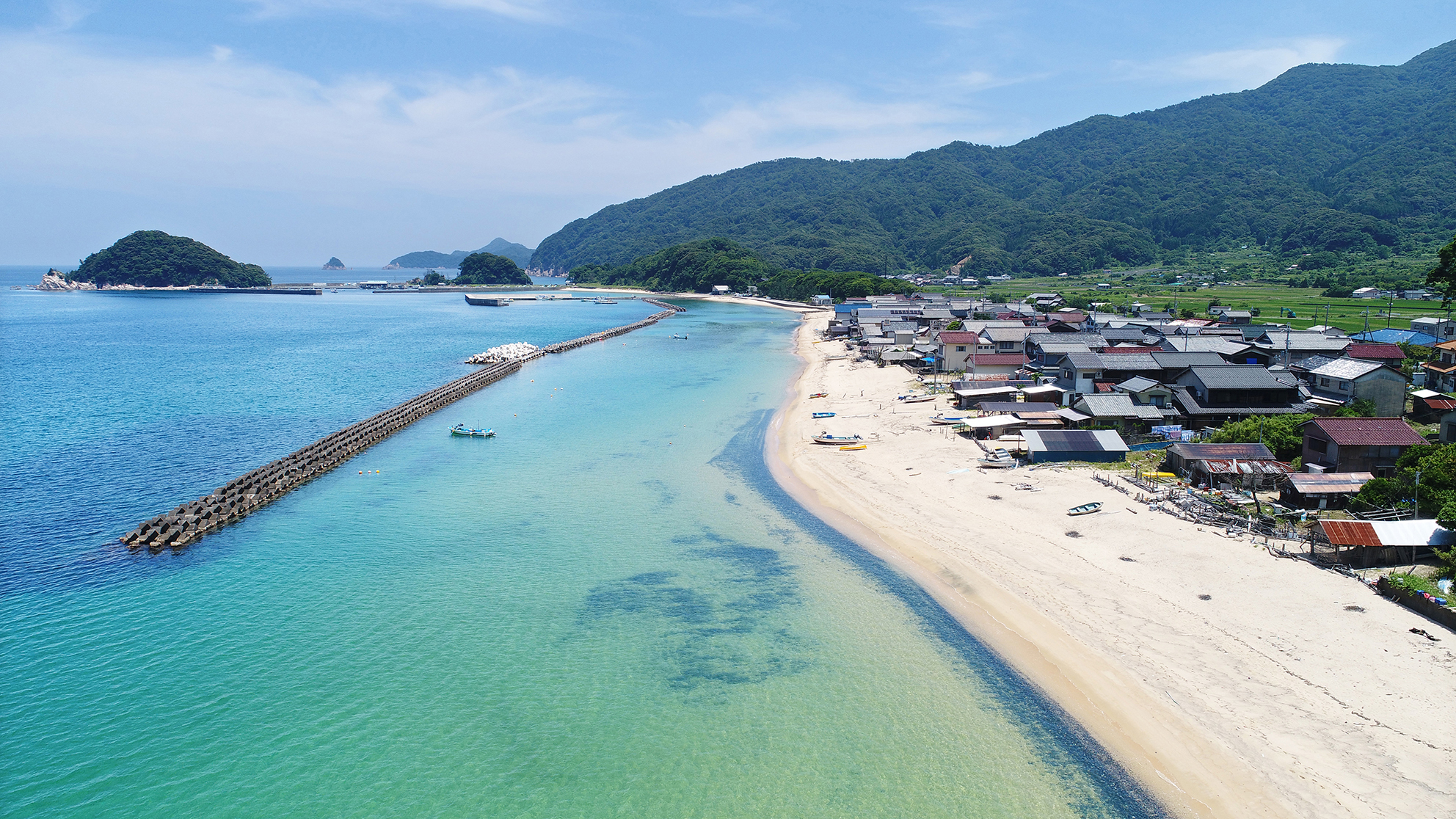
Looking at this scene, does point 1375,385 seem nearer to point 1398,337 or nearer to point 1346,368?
point 1346,368

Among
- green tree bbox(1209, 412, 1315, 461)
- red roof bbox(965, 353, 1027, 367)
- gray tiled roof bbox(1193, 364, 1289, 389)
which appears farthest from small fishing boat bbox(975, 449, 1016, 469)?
red roof bbox(965, 353, 1027, 367)

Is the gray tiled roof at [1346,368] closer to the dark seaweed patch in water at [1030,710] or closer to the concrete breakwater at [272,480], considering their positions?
the dark seaweed patch in water at [1030,710]

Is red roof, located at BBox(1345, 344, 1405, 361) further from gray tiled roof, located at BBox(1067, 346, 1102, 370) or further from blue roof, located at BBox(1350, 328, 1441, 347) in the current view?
gray tiled roof, located at BBox(1067, 346, 1102, 370)

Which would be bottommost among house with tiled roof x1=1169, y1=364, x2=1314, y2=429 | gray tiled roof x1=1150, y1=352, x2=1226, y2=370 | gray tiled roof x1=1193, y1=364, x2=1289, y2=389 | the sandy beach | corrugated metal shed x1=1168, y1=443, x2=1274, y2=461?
the sandy beach

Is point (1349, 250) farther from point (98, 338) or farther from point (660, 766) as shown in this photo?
point (98, 338)

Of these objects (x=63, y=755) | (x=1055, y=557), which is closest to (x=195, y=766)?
(x=63, y=755)

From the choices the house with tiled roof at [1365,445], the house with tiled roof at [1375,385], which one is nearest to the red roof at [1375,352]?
the house with tiled roof at [1375,385]
